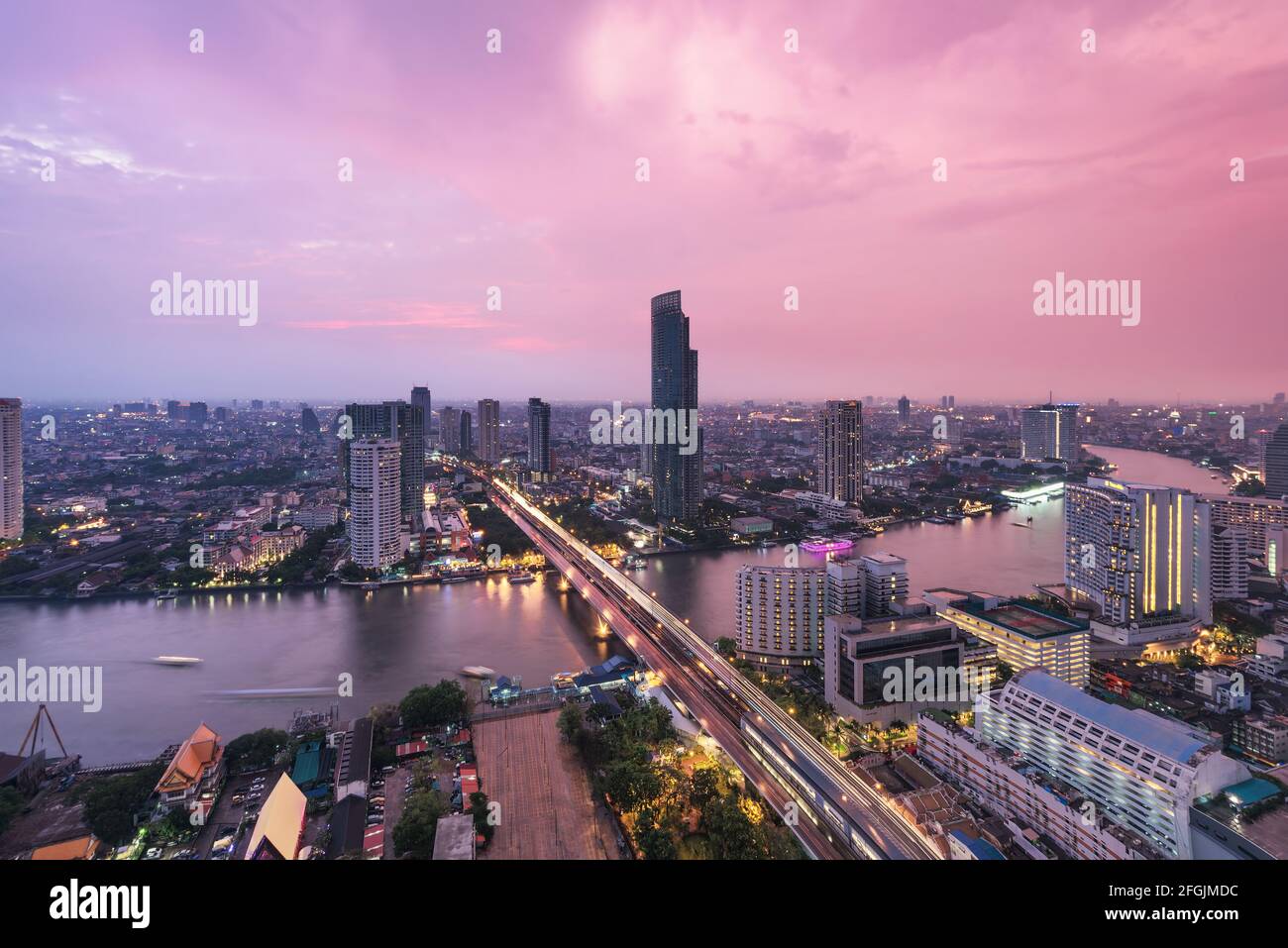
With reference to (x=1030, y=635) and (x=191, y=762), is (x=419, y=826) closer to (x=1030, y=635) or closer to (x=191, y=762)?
(x=191, y=762)

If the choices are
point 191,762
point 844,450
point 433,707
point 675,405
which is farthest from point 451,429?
point 191,762

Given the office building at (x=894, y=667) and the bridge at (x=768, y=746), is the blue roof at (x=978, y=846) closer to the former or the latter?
the bridge at (x=768, y=746)

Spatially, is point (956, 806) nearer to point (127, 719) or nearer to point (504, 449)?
point (127, 719)

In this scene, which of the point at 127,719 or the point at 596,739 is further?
the point at 127,719

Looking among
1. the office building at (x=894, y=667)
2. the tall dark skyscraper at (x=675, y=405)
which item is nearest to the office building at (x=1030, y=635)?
the office building at (x=894, y=667)

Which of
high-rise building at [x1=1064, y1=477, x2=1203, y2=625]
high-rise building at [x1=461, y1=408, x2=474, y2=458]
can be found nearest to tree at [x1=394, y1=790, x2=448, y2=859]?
high-rise building at [x1=1064, y1=477, x2=1203, y2=625]

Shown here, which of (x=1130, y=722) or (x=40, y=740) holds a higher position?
(x=1130, y=722)
